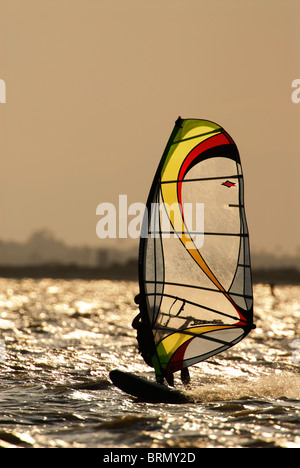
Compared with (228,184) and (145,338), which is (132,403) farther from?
(228,184)

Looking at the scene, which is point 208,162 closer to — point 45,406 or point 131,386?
point 131,386

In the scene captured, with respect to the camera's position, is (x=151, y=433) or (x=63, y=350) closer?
(x=151, y=433)

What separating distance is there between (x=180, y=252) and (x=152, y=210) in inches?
25.7

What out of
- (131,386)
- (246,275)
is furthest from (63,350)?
(246,275)

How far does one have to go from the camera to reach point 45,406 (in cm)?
738

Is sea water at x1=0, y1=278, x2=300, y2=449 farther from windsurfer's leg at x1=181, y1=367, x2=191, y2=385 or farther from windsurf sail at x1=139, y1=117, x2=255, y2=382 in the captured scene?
windsurf sail at x1=139, y1=117, x2=255, y2=382

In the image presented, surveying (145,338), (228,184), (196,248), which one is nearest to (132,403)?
(145,338)

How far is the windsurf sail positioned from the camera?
7.56m

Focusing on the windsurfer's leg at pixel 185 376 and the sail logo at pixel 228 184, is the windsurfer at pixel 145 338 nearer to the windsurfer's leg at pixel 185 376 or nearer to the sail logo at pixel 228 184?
the windsurfer's leg at pixel 185 376

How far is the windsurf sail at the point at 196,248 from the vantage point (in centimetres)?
756

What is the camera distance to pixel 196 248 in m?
7.72

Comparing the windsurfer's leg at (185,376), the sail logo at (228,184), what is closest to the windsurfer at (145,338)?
the windsurfer's leg at (185,376)
